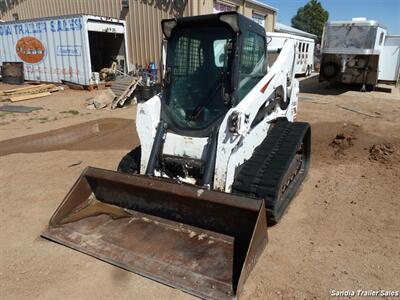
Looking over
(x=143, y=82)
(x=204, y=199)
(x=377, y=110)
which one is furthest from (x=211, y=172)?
(x=143, y=82)

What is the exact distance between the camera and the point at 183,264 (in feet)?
9.86

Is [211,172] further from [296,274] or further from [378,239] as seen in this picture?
[378,239]

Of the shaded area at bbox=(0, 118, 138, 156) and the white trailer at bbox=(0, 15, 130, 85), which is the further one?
the white trailer at bbox=(0, 15, 130, 85)

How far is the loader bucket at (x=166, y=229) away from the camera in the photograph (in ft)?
9.41

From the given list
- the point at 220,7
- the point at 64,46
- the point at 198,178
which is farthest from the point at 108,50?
the point at 198,178

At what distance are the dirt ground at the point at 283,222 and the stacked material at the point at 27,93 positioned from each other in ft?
17.2

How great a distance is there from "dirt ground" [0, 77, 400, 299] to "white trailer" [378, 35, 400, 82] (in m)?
7.43

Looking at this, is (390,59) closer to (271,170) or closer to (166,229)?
(271,170)

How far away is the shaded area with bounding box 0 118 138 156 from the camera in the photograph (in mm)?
7023

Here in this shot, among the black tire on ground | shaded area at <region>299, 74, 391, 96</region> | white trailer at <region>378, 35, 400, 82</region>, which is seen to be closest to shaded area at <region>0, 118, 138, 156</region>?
the black tire on ground

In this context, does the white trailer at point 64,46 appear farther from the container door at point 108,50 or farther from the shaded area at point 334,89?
the shaded area at point 334,89

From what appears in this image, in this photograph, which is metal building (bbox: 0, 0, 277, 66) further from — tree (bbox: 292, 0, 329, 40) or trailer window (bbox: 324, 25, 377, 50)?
tree (bbox: 292, 0, 329, 40)

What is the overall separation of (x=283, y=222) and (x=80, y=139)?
5384mm

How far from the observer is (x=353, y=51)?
13.1m
